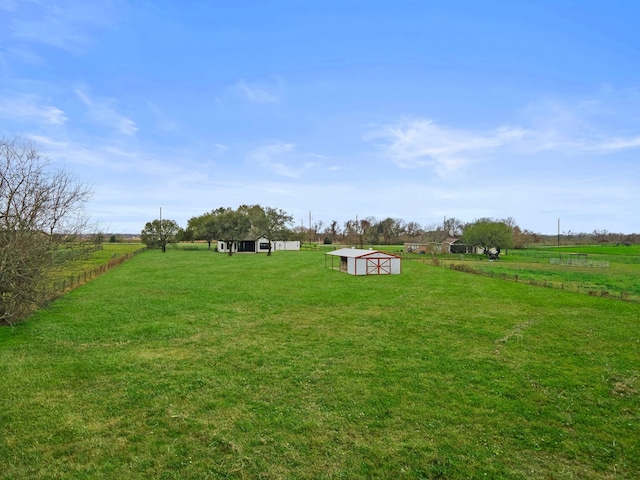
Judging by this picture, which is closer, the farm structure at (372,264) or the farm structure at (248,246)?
the farm structure at (372,264)

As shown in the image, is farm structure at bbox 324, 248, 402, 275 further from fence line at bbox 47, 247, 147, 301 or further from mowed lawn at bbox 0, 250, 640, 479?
fence line at bbox 47, 247, 147, 301

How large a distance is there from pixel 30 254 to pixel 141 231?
54.7 m

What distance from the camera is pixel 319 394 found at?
24.9ft

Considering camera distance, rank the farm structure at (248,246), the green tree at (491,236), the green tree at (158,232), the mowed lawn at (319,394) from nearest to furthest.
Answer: the mowed lawn at (319,394)
the green tree at (491,236)
the farm structure at (248,246)
the green tree at (158,232)

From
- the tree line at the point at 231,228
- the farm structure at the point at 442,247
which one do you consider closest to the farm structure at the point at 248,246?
the tree line at the point at 231,228

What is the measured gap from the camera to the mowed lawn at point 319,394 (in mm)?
5426

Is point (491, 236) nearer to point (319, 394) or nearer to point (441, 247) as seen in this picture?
point (441, 247)

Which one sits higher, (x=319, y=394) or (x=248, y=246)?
(x=248, y=246)

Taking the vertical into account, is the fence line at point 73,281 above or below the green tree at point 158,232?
below

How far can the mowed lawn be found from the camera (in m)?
5.43

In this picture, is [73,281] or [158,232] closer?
[73,281]

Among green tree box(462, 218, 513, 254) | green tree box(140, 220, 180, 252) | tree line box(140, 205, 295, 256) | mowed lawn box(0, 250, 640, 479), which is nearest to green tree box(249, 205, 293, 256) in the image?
tree line box(140, 205, 295, 256)

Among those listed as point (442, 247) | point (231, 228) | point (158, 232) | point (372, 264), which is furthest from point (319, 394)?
point (158, 232)

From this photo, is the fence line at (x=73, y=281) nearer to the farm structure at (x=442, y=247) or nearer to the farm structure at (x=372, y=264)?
the farm structure at (x=372, y=264)
